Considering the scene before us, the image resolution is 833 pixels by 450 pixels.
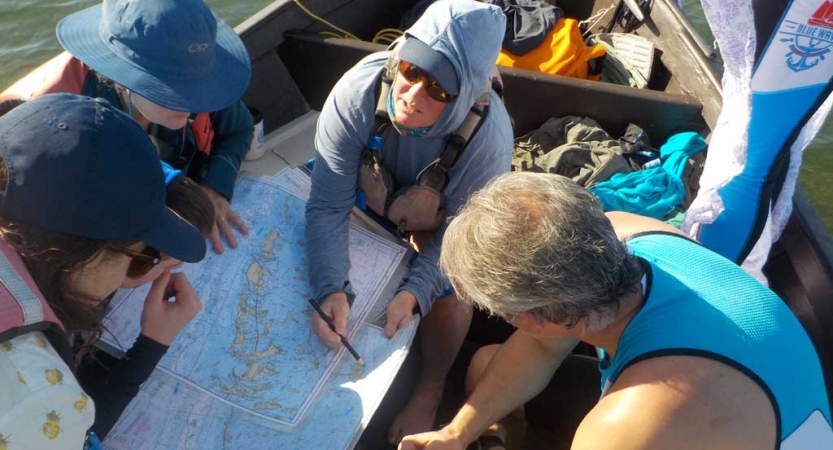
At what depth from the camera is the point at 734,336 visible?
131 cm

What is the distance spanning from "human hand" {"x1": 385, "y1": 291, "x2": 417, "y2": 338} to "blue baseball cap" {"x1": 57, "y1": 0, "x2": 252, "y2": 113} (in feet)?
2.54

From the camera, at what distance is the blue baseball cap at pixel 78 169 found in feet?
3.55

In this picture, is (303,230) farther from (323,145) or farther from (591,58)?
(591,58)

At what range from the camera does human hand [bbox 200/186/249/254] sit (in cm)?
200

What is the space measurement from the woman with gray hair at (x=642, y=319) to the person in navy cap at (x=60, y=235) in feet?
2.07

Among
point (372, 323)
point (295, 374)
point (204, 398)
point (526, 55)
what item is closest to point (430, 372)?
point (372, 323)

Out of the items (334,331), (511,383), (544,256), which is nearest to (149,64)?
(334,331)

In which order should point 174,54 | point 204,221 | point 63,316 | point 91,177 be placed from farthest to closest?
point 174,54
point 204,221
point 63,316
point 91,177

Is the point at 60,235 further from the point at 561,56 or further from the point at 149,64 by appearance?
the point at 561,56

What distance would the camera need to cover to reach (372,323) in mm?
1975

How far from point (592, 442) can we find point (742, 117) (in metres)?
1.31

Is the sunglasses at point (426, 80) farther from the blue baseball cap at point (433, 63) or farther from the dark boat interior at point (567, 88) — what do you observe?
the dark boat interior at point (567, 88)

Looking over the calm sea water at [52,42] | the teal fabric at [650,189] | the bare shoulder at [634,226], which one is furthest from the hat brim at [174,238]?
the calm sea water at [52,42]

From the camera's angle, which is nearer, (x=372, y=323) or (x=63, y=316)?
(x=63, y=316)
